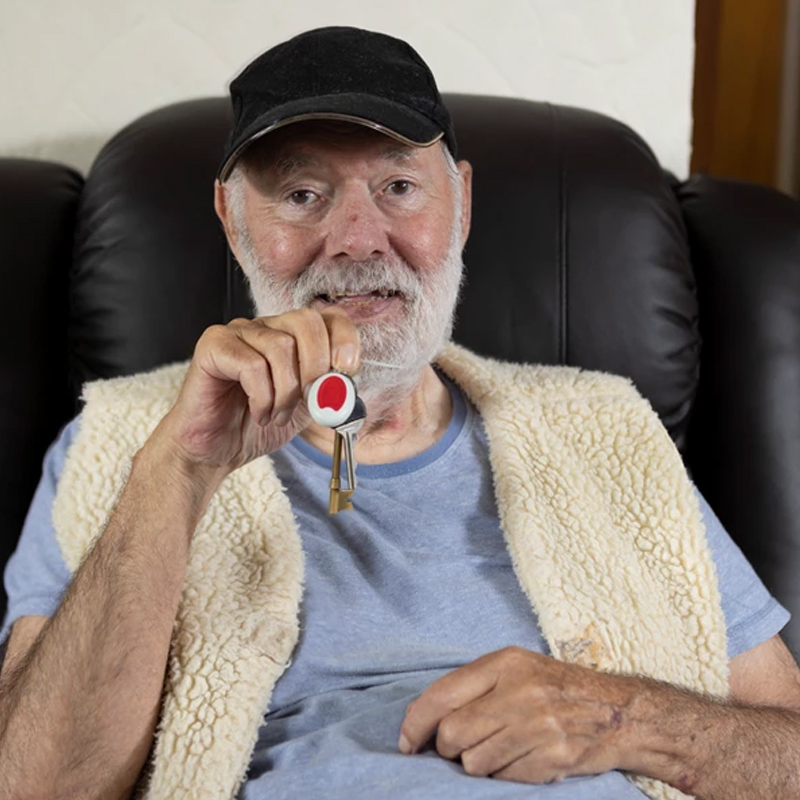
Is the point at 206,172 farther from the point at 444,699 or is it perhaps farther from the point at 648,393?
the point at 444,699

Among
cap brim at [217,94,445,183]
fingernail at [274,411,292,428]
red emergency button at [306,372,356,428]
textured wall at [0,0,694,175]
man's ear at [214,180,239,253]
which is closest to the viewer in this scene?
red emergency button at [306,372,356,428]

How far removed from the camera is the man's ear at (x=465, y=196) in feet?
4.86

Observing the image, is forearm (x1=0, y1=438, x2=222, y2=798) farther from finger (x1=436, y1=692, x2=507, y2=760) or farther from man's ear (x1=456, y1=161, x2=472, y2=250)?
man's ear (x1=456, y1=161, x2=472, y2=250)

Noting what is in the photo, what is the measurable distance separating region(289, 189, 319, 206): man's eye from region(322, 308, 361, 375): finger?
304 mm

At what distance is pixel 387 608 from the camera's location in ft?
4.23

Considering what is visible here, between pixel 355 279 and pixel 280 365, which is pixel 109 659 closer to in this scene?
pixel 280 365

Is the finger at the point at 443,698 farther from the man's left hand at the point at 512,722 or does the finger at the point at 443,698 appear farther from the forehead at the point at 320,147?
the forehead at the point at 320,147

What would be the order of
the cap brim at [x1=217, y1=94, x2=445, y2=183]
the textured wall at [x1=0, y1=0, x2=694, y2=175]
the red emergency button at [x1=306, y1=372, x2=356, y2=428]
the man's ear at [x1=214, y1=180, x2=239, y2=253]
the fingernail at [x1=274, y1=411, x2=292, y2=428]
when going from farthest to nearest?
the textured wall at [x1=0, y1=0, x2=694, y2=175]
the man's ear at [x1=214, y1=180, x2=239, y2=253]
the cap brim at [x1=217, y1=94, x2=445, y2=183]
the fingernail at [x1=274, y1=411, x2=292, y2=428]
the red emergency button at [x1=306, y1=372, x2=356, y2=428]

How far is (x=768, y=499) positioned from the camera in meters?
1.56

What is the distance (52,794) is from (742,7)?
196 cm

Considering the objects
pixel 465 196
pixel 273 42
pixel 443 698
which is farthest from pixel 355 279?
pixel 273 42

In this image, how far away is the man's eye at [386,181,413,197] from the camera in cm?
137

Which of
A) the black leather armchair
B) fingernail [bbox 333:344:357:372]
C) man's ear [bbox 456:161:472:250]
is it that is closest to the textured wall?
the black leather armchair

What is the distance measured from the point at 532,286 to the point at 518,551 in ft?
1.29
